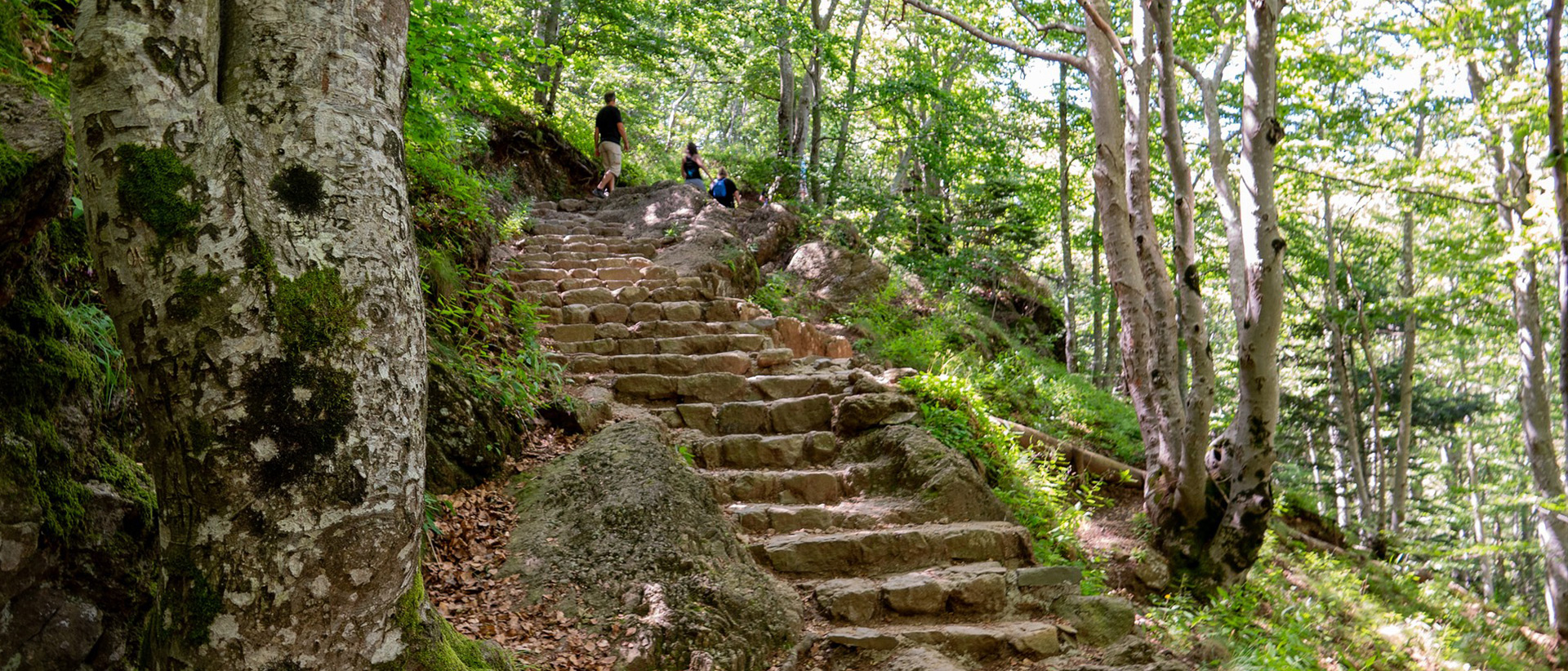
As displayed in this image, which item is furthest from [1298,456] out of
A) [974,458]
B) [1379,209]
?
[974,458]

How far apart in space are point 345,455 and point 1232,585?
7269mm

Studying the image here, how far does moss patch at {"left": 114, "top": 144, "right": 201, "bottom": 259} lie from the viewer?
1895 millimetres

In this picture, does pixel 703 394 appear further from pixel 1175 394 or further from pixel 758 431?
pixel 1175 394

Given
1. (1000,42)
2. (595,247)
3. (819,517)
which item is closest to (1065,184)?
(1000,42)

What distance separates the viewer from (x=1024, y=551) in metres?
5.68

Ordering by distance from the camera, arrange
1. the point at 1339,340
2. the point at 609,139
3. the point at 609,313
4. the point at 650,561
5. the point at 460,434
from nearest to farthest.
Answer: the point at 650,561, the point at 460,434, the point at 609,313, the point at 609,139, the point at 1339,340

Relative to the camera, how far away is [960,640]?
15.5 ft

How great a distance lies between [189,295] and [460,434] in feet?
10.9

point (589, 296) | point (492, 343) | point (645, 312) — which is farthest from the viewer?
point (589, 296)

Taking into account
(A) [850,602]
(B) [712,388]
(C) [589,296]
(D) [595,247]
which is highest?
(D) [595,247]

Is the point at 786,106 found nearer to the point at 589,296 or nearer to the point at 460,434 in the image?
the point at 589,296

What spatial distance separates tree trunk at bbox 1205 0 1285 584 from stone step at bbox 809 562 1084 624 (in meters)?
2.42

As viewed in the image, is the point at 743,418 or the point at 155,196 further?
the point at 743,418

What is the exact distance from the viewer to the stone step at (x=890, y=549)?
5.30 m
